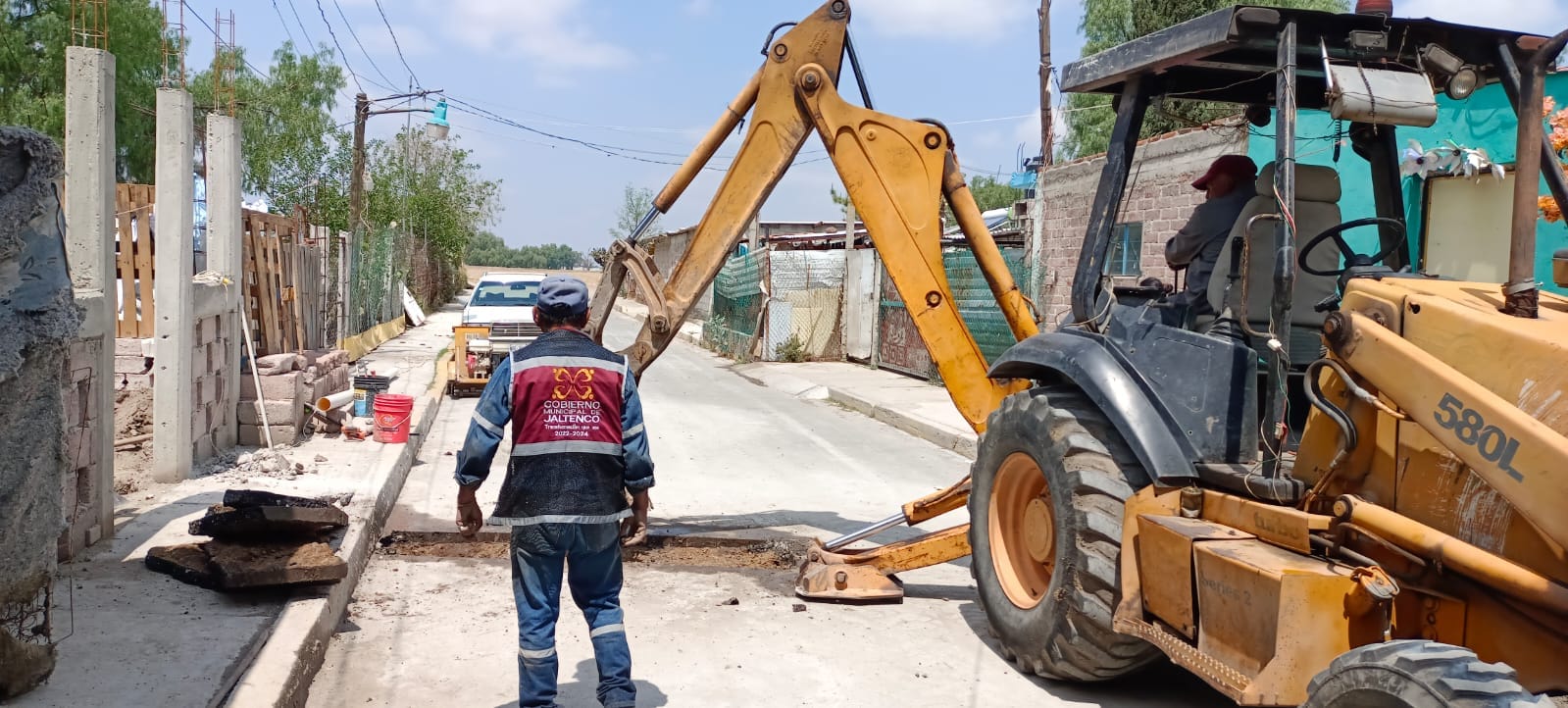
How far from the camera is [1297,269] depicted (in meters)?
4.45

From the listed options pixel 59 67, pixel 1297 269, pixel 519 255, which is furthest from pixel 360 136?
pixel 519 255

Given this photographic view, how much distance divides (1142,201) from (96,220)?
11353 millimetres

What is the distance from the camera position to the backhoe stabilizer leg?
6297mm

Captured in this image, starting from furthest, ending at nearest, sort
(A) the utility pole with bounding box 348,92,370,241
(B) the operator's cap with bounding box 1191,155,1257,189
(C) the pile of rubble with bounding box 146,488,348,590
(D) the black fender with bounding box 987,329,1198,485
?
(A) the utility pole with bounding box 348,92,370,241 → (C) the pile of rubble with bounding box 146,488,348,590 → (B) the operator's cap with bounding box 1191,155,1257,189 → (D) the black fender with bounding box 987,329,1198,485

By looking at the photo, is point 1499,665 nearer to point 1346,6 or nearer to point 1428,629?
point 1428,629

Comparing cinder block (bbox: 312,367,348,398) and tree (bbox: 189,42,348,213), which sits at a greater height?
tree (bbox: 189,42,348,213)

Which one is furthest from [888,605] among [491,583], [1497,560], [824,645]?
[1497,560]

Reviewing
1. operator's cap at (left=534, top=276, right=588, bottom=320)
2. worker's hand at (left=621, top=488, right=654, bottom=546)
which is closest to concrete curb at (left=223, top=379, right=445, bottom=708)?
worker's hand at (left=621, top=488, right=654, bottom=546)

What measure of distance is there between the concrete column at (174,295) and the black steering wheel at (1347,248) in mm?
7025

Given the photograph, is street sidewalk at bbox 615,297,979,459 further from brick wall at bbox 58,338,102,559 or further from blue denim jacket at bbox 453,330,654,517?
brick wall at bbox 58,338,102,559

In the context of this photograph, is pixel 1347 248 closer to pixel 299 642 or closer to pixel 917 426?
pixel 299 642

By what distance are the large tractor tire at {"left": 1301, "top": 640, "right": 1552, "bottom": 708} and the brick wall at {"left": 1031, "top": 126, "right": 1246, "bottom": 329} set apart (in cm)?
774

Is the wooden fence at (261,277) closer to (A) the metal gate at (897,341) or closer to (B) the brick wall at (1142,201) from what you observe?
(B) the brick wall at (1142,201)

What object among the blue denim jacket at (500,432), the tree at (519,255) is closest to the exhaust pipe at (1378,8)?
the blue denim jacket at (500,432)
